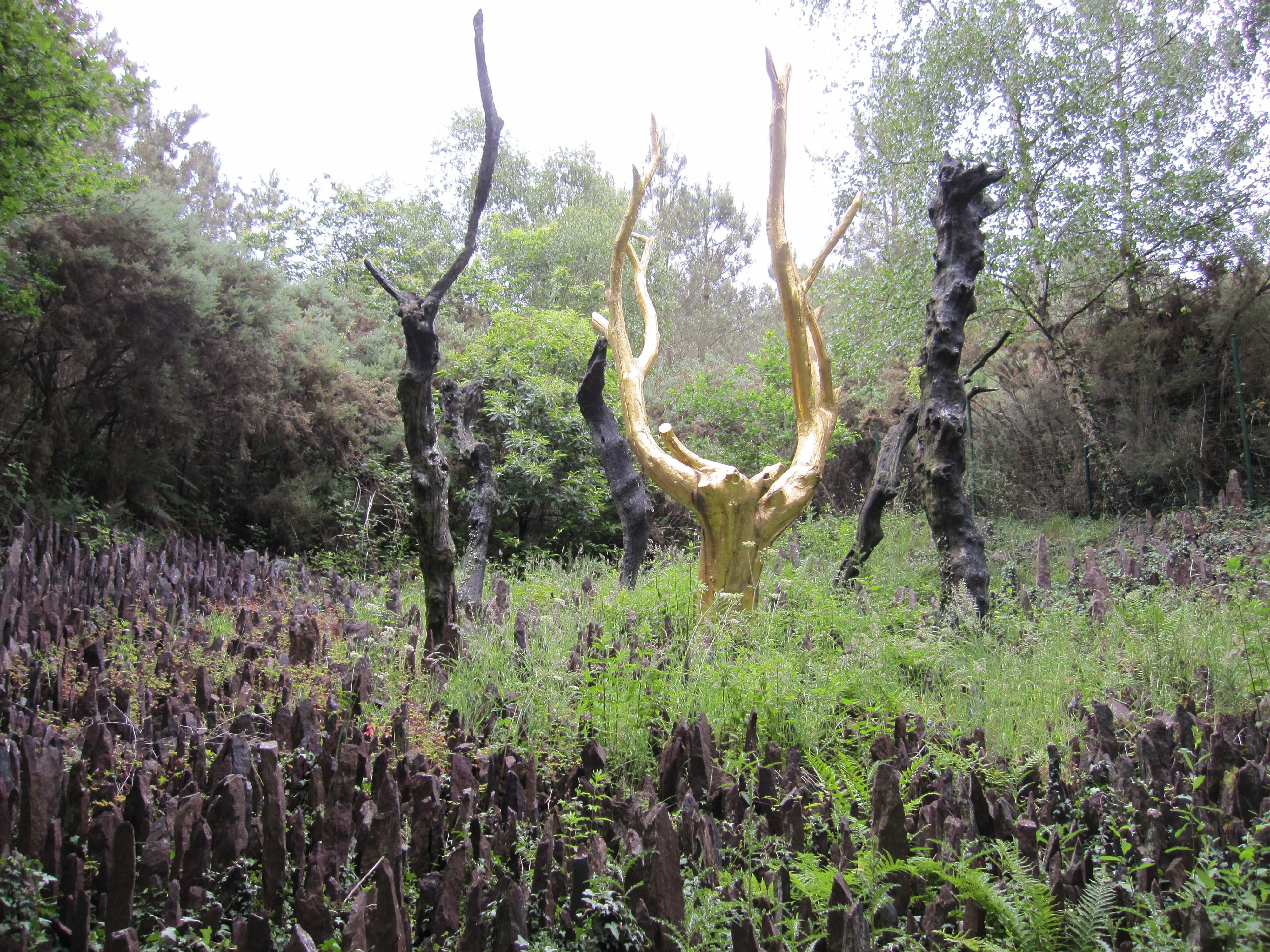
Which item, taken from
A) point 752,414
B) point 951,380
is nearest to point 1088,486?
point 752,414

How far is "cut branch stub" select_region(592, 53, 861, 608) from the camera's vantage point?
16.3 feet

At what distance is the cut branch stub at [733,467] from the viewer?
4.96 m

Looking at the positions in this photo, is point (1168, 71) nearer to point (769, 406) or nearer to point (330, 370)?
point (769, 406)

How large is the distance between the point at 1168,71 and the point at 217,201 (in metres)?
29.2

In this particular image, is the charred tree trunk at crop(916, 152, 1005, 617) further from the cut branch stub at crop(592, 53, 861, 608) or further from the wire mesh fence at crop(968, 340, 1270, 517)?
the wire mesh fence at crop(968, 340, 1270, 517)

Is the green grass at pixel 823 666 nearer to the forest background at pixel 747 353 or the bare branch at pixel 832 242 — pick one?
the bare branch at pixel 832 242

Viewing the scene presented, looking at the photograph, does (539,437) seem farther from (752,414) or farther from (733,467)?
(733,467)

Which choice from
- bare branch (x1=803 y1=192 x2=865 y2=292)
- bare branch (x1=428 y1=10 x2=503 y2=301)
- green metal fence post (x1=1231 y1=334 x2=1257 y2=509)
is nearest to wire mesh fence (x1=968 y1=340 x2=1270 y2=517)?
green metal fence post (x1=1231 y1=334 x2=1257 y2=509)

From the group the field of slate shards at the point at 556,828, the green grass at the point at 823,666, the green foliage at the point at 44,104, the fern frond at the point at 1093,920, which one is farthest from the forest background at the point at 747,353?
the fern frond at the point at 1093,920

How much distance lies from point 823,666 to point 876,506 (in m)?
3.47

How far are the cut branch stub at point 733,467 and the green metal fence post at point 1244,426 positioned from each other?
242 inches

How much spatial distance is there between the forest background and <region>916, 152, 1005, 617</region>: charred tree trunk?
4968 millimetres

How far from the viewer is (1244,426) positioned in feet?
29.3

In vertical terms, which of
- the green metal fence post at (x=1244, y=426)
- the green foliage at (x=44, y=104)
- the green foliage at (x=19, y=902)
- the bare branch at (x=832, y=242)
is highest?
the green foliage at (x=44, y=104)
